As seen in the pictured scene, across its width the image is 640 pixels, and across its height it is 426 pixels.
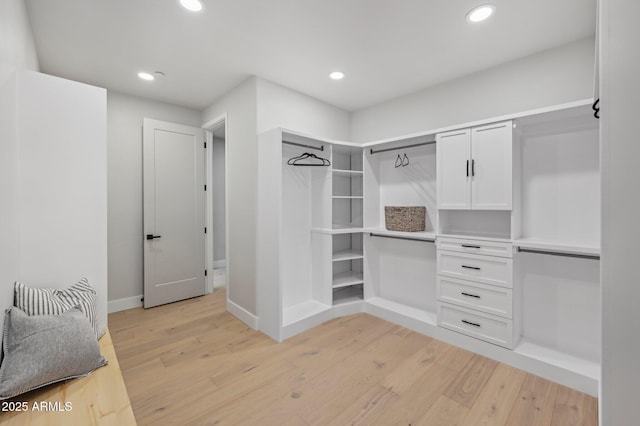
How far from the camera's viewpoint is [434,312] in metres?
3.14

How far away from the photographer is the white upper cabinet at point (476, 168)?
2385mm

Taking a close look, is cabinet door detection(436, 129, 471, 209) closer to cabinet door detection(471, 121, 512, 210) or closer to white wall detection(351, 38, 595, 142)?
cabinet door detection(471, 121, 512, 210)

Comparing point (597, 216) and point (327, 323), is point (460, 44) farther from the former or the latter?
point (327, 323)

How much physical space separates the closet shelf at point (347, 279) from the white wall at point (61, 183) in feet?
7.56

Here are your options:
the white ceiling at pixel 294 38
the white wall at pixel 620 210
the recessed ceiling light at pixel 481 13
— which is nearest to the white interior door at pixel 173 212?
the white ceiling at pixel 294 38

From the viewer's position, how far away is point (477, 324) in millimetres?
2539

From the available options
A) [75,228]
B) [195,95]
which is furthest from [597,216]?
[195,95]

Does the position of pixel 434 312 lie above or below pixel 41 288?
below

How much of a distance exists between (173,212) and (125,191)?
24.0 inches

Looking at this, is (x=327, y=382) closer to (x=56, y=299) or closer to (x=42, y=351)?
(x=42, y=351)

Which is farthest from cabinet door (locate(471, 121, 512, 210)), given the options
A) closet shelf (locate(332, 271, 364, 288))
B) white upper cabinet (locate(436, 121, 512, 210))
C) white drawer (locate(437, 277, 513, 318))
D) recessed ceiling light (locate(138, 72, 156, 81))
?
recessed ceiling light (locate(138, 72, 156, 81))

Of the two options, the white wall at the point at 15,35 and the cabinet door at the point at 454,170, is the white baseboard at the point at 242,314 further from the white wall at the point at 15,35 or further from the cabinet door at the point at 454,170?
the white wall at the point at 15,35

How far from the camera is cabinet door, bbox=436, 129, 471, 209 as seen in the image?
2604 millimetres

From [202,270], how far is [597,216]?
14.6 feet
